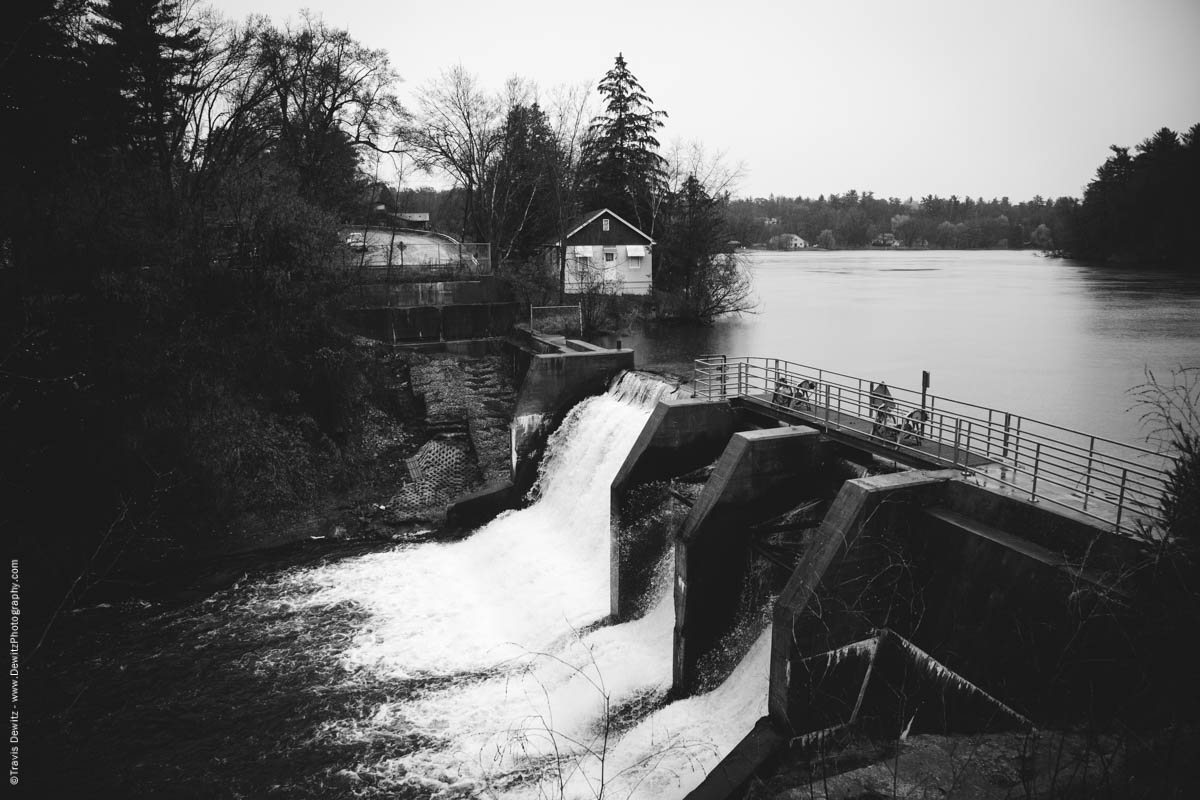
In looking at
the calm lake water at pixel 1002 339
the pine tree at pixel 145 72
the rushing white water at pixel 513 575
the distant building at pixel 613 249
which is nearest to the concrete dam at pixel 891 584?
the rushing white water at pixel 513 575

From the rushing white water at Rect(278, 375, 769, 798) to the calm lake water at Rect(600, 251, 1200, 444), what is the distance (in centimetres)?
1382

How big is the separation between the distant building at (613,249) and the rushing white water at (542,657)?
3011 centimetres

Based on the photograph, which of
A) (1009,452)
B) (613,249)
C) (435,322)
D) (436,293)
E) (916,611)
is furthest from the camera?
(613,249)

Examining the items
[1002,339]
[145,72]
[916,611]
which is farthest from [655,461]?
[1002,339]

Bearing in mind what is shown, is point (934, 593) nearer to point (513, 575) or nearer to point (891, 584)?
point (891, 584)

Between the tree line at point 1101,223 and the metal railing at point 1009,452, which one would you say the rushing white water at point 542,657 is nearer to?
the metal railing at point 1009,452

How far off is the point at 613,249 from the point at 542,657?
39.8 meters

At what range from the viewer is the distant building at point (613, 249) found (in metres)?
49.6

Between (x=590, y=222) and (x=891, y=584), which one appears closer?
(x=891, y=584)

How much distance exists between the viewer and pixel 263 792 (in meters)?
10.9

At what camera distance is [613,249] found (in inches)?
1998

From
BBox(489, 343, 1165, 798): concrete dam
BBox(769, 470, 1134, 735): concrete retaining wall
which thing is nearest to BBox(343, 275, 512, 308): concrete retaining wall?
BBox(489, 343, 1165, 798): concrete dam

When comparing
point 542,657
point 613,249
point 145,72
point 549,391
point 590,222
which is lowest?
point 542,657

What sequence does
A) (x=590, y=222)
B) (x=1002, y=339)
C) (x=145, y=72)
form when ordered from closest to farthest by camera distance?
(x=145, y=72)
(x=1002, y=339)
(x=590, y=222)
